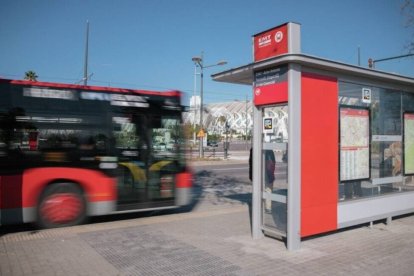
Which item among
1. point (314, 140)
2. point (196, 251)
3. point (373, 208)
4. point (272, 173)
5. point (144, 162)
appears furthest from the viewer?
point (144, 162)

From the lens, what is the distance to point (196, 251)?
638 centimetres

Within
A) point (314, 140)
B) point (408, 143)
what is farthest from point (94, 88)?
point (408, 143)

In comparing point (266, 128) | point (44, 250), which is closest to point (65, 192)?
point (44, 250)

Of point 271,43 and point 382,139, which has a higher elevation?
point 271,43

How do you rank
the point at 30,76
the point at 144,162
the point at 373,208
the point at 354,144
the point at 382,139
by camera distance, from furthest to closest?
the point at 30,76 → the point at 144,162 → the point at 382,139 → the point at 373,208 → the point at 354,144

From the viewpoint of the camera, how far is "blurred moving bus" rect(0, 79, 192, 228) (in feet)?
25.2

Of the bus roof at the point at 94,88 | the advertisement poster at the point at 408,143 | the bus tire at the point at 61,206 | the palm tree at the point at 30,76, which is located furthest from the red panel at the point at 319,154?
the palm tree at the point at 30,76

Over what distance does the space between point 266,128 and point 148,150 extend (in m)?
3.07

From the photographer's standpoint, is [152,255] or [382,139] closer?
[152,255]

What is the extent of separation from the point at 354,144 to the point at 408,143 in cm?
235

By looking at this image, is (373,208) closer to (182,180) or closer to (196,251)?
(196,251)

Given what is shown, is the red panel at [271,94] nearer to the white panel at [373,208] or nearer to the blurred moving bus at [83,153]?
the white panel at [373,208]

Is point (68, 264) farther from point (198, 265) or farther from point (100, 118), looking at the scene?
point (100, 118)

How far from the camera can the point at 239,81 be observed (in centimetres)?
809
